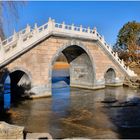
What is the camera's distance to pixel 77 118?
15.3m

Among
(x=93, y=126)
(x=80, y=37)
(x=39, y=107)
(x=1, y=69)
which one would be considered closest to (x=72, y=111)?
(x=39, y=107)

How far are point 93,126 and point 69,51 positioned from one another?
15787 mm

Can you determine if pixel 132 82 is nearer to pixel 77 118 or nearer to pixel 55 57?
pixel 55 57

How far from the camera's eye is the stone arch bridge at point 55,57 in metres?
19.7

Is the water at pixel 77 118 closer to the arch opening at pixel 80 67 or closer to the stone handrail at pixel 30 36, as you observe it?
the stone handrail at pixel 30 36

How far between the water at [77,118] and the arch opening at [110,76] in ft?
28.1

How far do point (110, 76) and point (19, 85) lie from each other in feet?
42.4

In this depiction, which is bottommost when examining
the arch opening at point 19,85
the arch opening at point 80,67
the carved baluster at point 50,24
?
the arch opening at point 19,85

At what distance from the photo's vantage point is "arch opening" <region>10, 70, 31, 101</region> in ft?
69.2

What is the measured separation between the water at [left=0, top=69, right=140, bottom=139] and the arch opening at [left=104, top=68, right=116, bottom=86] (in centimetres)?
857

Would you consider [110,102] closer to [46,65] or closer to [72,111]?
[72,111]

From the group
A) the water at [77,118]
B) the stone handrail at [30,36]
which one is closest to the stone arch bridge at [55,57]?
the stone handrail at [30,36]

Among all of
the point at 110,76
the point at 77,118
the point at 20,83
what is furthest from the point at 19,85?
the point at 110,76

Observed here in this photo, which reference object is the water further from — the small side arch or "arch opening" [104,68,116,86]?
"arch opening" [104,68,116,86]
